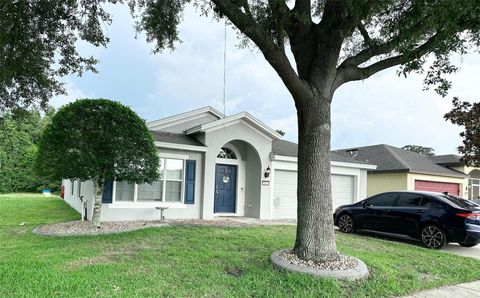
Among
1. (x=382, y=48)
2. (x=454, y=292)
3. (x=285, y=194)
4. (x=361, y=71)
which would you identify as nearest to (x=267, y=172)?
(x=285, y=194)

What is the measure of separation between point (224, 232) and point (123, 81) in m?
10.3

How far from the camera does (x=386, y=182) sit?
23.4 m

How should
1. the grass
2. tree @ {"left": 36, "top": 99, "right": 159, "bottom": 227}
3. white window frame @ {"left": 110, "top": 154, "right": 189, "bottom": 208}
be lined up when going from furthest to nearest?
white window frame @ {"left": 110, "top": 154, "right": 189, "bottom": 208} → tree @ {"left": 36, "top": 99, "right": 159, "bottom": 227} → the grass

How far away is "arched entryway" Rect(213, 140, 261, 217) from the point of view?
15094mm

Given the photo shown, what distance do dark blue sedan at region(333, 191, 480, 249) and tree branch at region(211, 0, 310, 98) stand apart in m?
5.91

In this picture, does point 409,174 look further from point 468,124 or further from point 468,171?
point 468,171

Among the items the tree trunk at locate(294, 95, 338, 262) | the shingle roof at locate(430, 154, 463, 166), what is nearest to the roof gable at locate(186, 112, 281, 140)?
the tree trunk at locate(294, 95, 338, 262)

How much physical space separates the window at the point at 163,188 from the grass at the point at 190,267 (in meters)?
3.15

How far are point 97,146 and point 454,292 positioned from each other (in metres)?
8.99

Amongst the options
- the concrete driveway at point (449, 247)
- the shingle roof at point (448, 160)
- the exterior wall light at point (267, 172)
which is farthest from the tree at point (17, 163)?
the shingle roof at point (448, 160)

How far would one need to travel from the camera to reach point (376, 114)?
22719 millimetres

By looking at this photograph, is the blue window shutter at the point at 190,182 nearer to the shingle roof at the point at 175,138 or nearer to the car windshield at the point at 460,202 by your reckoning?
the shingle roof at the point at 175,138

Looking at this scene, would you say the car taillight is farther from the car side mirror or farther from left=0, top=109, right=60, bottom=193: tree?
left=0, top=109, right=60, bottom=193: tree

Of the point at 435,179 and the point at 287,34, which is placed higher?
the point at 287,34
